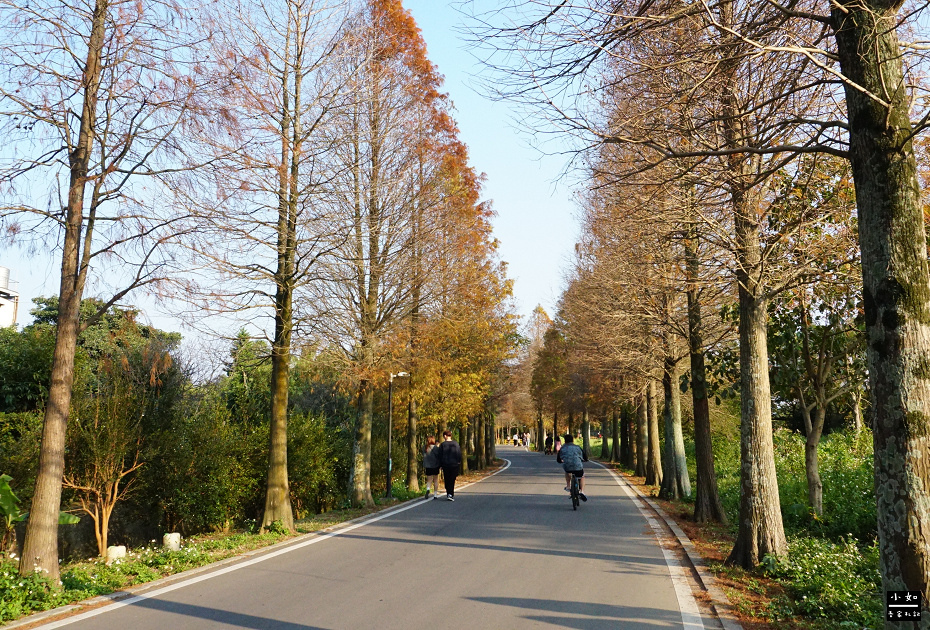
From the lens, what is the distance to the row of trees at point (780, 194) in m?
4.86

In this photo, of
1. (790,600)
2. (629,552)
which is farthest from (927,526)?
(629,552)

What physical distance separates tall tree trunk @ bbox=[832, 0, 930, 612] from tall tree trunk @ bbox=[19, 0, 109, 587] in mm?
8508

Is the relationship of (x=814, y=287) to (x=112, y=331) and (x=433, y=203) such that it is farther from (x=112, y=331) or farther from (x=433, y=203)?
(x=112, y=331)

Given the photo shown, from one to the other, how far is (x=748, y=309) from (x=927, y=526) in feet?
18.9

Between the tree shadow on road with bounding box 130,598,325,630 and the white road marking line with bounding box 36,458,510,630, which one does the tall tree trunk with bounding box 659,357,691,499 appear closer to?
the white road marking line with bounding box 36,458,510,630

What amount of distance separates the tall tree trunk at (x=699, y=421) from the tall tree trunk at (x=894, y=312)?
25.8 ft

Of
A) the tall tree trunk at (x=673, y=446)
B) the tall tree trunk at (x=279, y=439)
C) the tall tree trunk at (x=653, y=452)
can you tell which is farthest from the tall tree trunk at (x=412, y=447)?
the tall tree trunk at (x=279, y=439)

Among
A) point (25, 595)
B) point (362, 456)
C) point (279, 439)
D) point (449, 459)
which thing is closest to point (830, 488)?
point (449, 459)

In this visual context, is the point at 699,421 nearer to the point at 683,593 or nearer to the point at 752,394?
the point at 752,394

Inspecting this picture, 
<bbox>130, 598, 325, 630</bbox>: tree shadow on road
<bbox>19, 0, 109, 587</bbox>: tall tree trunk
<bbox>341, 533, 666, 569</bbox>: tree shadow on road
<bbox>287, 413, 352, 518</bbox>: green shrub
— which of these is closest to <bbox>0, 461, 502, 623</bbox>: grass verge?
<bbox>19, 0, 109, 587</bbox>: tall tree trunk

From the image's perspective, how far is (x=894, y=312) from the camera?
16.0 ft

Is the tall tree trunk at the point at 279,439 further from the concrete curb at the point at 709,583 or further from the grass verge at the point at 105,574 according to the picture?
the concrete curb at the point at 709,583

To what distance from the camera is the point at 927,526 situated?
4.70m

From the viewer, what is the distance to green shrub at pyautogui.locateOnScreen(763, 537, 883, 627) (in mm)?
6734
